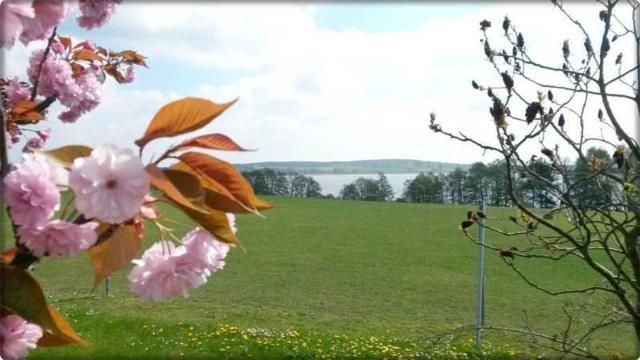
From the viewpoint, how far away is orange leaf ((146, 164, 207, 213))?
0.46 metres

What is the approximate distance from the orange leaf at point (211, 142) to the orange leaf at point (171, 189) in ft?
0.14

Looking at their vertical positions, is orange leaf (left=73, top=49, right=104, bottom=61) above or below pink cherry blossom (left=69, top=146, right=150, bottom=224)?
above

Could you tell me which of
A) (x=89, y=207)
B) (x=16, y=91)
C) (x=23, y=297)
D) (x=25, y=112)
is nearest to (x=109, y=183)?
(x=89, y=207)

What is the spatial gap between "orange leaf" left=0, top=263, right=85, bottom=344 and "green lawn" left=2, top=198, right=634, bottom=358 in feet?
2.85

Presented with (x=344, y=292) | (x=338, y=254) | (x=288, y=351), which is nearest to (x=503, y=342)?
(x=288, y=351)

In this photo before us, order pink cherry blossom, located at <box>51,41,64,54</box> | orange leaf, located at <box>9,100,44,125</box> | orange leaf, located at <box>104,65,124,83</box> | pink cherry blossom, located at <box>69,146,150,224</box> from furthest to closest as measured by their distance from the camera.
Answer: orange leaf, located at <box>104,65,124,83</box>, pink cherry blossom, located at <box>51,41,64,54</box>, orange leaf, located at <box>9,100,44,125</box>, pink cherry blossom, located at <box>69,146,150,224</box>

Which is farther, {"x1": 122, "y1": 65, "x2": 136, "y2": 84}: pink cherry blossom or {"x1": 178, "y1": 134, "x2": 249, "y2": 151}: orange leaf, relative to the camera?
{"x1": 122, "y1": 65, "x2": 136, "y2": 84}: pink cherry blossom

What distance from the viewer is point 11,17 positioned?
0.51m

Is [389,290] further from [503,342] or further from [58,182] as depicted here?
[58,182]

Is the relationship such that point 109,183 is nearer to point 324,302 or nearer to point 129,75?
point 129,75

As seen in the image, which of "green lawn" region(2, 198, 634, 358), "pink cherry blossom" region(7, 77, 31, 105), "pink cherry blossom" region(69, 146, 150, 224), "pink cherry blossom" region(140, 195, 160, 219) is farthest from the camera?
"green lawn" region(2, 198, 634, 358)

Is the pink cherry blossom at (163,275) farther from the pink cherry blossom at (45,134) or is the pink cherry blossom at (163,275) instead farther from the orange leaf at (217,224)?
the pink cherry blossom at (45,134)

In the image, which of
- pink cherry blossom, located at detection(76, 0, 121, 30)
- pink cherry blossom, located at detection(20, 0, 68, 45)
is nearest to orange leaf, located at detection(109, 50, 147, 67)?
pink cherry blossom, located at detection(76, 0, 121, 30)

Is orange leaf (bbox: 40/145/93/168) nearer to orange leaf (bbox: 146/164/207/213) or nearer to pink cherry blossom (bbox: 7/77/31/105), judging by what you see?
orange leaf (bbox: 146/164/207/213)
